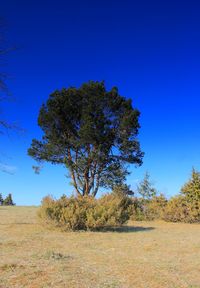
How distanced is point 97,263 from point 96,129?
58.5ft

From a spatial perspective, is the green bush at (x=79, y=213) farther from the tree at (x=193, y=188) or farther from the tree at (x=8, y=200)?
the tree at (x=8, y=200)

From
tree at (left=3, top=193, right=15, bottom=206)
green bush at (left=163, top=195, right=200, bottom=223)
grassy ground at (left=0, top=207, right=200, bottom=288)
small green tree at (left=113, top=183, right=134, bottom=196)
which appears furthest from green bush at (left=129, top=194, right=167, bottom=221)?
tree at (left=3, top=193, right=15, bottom=206)

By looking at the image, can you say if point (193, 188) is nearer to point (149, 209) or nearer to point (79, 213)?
point (149, 209)

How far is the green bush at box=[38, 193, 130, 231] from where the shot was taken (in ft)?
41.1

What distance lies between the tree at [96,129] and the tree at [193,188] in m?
6.78

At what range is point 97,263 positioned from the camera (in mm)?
6555

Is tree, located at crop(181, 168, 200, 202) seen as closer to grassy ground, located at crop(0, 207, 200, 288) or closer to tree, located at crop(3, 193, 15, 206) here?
grassy ground, located at crop(0, 207, 200, 288)

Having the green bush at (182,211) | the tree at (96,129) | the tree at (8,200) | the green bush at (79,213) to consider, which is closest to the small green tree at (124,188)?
the tree at (96,129)

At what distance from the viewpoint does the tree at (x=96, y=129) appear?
24469 millimetres

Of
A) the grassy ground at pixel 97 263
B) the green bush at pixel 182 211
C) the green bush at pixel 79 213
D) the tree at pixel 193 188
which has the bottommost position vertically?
the grassy ground at pixel 97 263

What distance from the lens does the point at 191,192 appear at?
18.8 metres

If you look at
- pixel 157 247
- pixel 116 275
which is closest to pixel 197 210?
pixel 157 247

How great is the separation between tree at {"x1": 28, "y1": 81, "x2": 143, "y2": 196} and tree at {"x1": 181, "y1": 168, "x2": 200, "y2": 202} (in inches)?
267

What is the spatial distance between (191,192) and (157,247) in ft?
34.5
